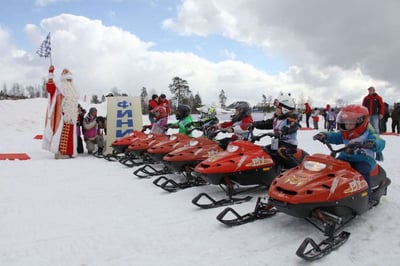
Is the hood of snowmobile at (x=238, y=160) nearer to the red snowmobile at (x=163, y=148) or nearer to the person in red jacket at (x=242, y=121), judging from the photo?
the person in red jacket at (x=242, y=121)

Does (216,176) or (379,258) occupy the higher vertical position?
(216,176)

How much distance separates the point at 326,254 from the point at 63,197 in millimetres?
4039

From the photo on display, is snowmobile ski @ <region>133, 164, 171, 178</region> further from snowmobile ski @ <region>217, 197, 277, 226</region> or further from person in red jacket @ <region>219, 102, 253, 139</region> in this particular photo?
snowmobile ski @ <region>217, 197, 277, 226</region>

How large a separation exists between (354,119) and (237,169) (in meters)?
1.71

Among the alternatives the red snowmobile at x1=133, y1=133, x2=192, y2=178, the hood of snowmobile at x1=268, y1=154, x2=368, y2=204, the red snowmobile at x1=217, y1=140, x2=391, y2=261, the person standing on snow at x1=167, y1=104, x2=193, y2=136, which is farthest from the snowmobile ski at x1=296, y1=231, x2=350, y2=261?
the person standing on snow at x1=167, y1=104, x2=193, y2=136

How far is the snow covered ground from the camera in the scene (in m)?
3.38

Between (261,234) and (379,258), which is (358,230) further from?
(261,234)

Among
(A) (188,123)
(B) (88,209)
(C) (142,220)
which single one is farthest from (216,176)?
(A) (188,123)

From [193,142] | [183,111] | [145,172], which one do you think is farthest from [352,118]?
[183,111]

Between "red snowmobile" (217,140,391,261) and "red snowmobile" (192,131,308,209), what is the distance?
97 centimetres

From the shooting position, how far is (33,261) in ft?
11.0

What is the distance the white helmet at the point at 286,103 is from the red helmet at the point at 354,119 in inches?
54.2

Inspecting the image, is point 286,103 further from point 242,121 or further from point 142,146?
point 142,146

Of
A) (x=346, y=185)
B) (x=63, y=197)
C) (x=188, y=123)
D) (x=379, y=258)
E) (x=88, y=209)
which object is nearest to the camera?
(x=379, y=258)
